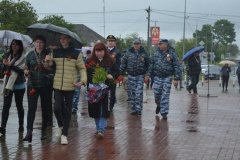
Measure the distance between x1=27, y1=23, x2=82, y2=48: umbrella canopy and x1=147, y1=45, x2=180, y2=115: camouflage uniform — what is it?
125 inches

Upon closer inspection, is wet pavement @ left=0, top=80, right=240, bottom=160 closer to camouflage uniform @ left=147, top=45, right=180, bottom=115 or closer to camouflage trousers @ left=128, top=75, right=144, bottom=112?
camouflage trousers @ left=128, top=75, right=144, bottom=112

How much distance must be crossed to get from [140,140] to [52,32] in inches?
102

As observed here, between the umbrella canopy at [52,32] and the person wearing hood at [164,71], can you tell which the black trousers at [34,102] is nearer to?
the umbrella canopy at [52,32]

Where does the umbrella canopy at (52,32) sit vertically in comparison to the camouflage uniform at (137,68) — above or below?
above

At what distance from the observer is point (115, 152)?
28.4 feet

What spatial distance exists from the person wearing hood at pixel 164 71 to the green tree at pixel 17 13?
100 feet

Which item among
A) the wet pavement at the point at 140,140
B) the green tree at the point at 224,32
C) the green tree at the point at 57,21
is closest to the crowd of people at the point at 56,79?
the wet pavement at the point at 140,140

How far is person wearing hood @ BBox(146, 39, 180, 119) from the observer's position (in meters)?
13.0

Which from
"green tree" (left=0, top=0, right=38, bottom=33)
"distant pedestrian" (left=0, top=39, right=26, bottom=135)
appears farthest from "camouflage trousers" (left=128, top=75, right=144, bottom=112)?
"green tree" (left=0, top=0, right=38, bottom=33)

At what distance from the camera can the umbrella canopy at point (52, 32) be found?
9489 mm

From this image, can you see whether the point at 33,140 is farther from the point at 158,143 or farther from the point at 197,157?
the point at 197,157

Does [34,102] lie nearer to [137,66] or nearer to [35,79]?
[35,79]

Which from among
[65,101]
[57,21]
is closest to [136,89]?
[65,101]

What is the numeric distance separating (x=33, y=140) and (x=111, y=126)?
2.37 meters
